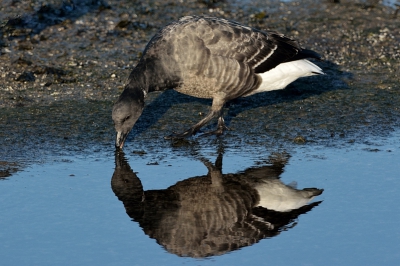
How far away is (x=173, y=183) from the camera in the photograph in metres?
7.03

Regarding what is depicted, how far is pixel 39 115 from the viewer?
9273 millimetres

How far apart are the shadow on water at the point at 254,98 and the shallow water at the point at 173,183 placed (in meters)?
1.28

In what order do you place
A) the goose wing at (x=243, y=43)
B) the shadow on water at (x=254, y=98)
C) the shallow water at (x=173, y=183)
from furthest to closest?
the shadow on water at (x=254, y=98) → the goose wing at (x=243, y=43) → the shallow water at (x=173, y=183)

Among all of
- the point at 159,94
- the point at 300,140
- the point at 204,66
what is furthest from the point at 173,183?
the point at 159,94

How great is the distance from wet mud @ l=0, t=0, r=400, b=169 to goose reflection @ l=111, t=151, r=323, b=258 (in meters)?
1.18

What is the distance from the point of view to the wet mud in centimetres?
860

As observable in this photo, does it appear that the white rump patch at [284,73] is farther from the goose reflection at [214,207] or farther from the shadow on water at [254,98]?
the goose reflection at [214,207]

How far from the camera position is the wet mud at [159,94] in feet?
28.2

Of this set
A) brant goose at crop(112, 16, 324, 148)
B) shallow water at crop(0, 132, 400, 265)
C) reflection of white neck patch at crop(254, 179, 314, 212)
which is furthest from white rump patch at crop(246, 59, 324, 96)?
reflection of white neck patch at crop(254, 179, 314, 212)

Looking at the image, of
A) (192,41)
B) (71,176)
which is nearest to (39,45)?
(192,41)

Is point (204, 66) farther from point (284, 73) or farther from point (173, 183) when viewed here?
point (173, 183)

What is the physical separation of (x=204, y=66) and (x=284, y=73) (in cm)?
133

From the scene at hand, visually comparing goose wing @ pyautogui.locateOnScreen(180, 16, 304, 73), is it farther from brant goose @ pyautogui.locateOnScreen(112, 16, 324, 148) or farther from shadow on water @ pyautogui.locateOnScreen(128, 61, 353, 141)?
shadow on water @ pyautogui.locateOnScreen(128, 61, 353, 141)

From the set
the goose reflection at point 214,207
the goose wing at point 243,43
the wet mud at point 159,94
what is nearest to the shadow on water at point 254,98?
the wet mud at point 159,94
